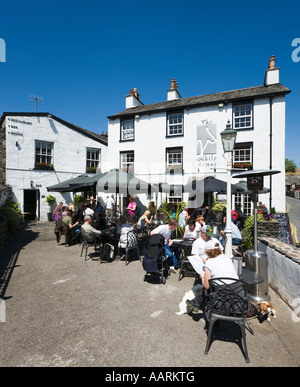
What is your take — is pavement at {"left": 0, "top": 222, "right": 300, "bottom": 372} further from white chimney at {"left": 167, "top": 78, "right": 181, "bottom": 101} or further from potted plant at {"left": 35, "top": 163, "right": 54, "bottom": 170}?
white chimney at {"left": 167, "top": 78, "right": 181, "bottom": 101}

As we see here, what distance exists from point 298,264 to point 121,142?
16.1 m

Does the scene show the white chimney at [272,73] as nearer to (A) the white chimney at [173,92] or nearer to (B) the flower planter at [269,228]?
(A) the white chimney at [173,92]

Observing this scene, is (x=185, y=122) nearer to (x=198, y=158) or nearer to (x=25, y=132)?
(x=198, y=158)

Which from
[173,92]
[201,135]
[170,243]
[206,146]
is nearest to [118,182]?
[170,243]

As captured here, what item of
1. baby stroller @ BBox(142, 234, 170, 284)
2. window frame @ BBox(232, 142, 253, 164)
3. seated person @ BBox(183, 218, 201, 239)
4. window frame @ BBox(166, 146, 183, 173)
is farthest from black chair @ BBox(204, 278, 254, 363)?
window frame @ BBox(166, 146, 183, 173)

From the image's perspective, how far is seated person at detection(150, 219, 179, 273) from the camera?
18.6 feet

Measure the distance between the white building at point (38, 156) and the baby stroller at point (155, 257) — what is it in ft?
43.7

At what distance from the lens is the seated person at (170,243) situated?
568cm

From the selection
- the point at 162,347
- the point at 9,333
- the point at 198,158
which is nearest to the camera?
the point at 162,347

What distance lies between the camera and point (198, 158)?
50.5 ft

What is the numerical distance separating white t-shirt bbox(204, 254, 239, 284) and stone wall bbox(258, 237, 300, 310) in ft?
5.33

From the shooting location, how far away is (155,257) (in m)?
5.04
